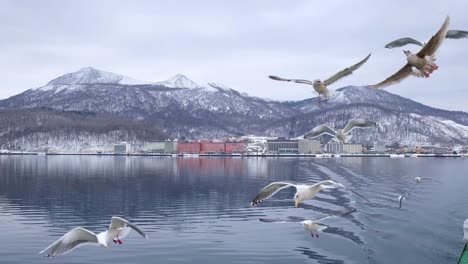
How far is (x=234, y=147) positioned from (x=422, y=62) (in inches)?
7112

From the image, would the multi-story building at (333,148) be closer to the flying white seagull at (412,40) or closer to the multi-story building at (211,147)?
the multi-story building at (211,147)

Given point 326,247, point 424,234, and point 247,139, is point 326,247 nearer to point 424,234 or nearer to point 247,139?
point 424,234

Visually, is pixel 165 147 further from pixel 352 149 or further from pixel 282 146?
pixel 352 149

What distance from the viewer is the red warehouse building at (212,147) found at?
183000 mm

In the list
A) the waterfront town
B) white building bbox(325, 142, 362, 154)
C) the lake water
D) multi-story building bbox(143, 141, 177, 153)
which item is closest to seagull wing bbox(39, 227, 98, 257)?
the lake water

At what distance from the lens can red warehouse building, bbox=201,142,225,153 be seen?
18300cm

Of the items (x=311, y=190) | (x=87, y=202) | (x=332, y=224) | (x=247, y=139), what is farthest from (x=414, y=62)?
(x=247, y=139)

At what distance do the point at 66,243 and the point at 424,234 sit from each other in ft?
79.5

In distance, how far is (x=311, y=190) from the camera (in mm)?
9820

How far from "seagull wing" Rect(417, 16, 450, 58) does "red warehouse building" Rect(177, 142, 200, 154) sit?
17911 cm

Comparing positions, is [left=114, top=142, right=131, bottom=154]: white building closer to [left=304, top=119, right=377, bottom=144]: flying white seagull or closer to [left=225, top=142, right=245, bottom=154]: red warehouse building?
[left=225, top=142, right=245, bottom=154]: red warehouse building

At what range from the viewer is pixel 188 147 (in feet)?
612

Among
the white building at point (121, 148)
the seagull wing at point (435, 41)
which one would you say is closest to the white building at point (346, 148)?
the white building at point (121, 148)

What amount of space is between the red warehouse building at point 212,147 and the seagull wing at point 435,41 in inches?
7020
